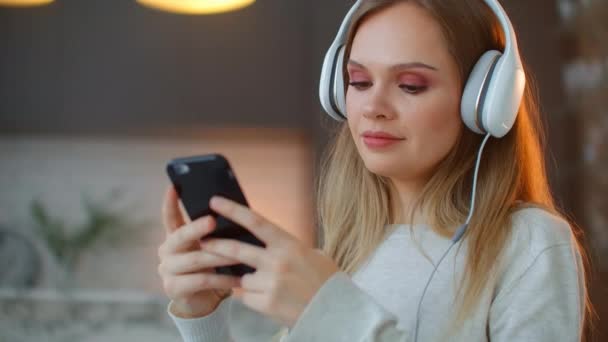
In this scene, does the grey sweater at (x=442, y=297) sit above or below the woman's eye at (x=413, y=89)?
below

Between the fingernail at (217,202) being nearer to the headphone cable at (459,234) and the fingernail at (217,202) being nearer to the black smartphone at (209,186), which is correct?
the black smartphone at (209,186)

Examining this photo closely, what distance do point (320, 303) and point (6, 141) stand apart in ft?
8.16

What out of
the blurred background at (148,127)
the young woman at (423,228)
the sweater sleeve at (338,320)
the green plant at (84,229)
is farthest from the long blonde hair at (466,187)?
the green plant at (84,229)

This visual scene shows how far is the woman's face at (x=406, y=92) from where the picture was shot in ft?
2.54

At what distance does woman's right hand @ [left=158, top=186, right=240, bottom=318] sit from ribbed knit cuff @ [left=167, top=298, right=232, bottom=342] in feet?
0.11

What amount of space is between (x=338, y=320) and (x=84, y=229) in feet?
7.81

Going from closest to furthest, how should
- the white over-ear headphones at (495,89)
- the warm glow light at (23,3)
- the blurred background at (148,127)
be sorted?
1. the white over-ear headphones at (495,89)
2. the blurred background at (148,127)
3. the warm glow light at (23,3)

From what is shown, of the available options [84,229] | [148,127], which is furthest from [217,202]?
[84,229]

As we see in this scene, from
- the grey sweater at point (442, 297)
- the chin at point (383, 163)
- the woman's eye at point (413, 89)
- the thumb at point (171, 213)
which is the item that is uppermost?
the woman's eye at point (413, 89)

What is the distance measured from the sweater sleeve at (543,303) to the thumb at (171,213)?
0.34m

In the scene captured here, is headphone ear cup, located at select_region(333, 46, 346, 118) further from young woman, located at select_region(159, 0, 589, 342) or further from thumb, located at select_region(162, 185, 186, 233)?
thumb, located at select_region(162, 185, 186, 233)

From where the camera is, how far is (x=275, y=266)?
0.66 meters

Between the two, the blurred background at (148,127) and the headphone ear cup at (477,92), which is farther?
the blurred background at (148,127)

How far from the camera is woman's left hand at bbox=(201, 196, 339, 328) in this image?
661mm
